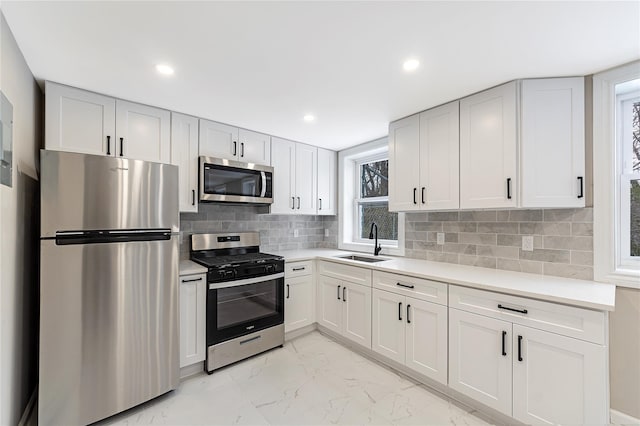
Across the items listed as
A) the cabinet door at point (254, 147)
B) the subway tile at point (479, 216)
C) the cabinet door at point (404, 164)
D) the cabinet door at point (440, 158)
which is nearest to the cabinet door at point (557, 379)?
the subway tile at point (479, 216)

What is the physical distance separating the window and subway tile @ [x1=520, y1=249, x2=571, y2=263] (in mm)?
1366

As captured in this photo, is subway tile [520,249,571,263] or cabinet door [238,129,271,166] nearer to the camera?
subway tile [520,249,571,263]

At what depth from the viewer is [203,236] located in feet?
9.84

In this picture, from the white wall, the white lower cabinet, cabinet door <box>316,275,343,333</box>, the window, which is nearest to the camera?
the white wall

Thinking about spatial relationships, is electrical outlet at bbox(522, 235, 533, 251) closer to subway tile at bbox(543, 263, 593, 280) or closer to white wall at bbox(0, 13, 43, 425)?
subway tile at bbox(543, 263, 593, 280)

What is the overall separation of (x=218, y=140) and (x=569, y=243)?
3.14m

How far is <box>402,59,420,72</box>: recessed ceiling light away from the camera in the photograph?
180 cm

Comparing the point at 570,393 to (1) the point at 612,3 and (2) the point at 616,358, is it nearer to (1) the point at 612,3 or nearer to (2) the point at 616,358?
(2) the point at 616,358

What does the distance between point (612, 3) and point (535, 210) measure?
135 centimetres

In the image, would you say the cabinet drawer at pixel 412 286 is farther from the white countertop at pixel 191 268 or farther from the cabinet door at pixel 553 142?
the white countertop at pixel 191 268

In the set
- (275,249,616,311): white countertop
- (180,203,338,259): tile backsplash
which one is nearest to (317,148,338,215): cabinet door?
(180,203,338,259): tile backsplash

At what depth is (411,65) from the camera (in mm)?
1841

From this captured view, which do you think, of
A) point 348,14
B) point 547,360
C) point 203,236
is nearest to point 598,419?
point 547,360

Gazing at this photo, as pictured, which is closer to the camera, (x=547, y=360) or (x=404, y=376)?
(x=547, y=360)
